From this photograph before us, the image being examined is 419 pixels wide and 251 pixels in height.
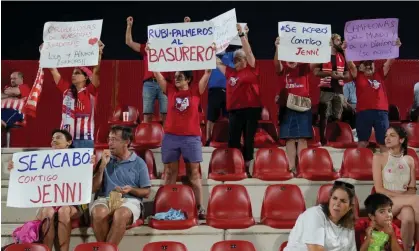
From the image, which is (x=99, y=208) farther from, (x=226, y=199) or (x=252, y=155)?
(x=252, y=155)

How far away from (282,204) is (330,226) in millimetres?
1271

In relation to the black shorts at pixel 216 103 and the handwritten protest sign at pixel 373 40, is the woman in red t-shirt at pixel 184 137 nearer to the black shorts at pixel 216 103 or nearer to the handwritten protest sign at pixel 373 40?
the black shorts at pixel 216 103

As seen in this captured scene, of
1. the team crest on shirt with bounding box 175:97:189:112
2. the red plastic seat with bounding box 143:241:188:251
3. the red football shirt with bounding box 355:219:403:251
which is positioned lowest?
the red plastic seat with bounding box 143:241:188:251

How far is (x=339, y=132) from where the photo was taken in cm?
786

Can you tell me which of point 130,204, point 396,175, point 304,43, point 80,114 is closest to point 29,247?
point 130,204

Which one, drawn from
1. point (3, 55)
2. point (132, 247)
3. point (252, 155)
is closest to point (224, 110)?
point (252, 155)

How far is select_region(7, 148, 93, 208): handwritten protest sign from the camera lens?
5.02 m

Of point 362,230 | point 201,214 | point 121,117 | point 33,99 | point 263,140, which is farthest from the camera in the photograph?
point 121,117

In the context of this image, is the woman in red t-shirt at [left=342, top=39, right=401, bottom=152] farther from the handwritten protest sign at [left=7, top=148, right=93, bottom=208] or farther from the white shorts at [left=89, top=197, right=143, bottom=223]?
the handwritten protest sign at [left=7, top=148, right=93, bottom=208]

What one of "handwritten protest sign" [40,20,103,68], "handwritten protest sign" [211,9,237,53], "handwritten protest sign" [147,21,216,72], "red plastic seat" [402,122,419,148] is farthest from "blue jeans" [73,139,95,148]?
"red plastic seat" [402,122,419,148]

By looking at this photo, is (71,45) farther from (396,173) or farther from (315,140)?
(396,173)

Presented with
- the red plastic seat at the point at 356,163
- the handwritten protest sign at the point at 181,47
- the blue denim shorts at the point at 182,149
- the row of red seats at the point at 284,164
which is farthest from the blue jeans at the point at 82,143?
the red plastic seat at the point at 356,163

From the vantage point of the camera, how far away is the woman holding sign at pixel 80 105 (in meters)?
6.75

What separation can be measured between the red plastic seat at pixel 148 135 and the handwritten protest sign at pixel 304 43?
5.53 ft
